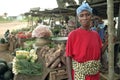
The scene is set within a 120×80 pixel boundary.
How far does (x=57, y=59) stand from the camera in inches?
226

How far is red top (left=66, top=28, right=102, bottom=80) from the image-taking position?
10.4 ft

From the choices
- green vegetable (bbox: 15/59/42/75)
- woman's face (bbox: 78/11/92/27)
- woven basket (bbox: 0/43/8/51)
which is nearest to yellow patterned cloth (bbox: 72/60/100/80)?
woman's face (bbox: 78/11/92/27)

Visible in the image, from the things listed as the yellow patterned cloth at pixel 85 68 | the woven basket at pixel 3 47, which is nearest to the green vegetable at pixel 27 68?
the yellow patterned cloth at pixel 85 68

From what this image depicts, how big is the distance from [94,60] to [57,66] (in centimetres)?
264

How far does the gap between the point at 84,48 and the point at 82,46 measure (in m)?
0.04

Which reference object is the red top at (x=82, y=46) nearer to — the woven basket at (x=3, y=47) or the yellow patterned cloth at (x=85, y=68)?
the yellow patterned cloth at (x=85, y=68)

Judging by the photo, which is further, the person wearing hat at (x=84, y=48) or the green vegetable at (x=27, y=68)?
the green vegetable at (x=27, y=68)

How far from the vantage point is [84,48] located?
3166 millimetres

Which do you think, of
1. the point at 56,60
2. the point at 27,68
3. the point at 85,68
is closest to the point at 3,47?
the point at 27,68

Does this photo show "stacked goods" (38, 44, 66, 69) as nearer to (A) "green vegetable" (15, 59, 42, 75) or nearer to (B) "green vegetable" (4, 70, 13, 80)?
(A) "green vegetable" (15, 59, 42, 75)

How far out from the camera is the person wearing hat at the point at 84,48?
3182 mm

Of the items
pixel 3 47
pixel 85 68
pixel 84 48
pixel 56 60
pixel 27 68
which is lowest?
pixel 3 47

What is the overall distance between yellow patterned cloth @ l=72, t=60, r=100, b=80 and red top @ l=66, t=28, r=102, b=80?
0.06m

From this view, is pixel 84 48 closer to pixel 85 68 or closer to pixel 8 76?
pixel 85 68
